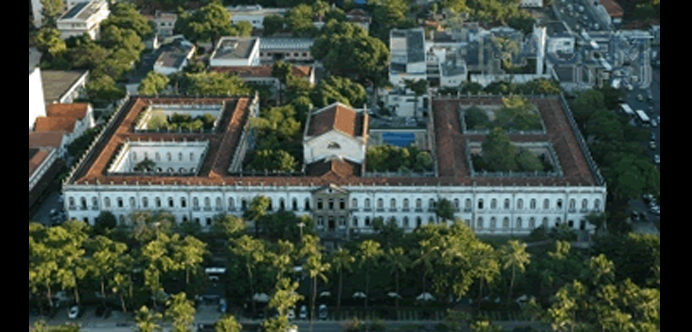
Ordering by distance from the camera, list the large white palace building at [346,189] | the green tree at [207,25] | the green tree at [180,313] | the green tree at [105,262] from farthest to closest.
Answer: the green tree at [207,25] < the large white palace building at [346,189] < the green tree at [105,262] < the green tree at [180,313]

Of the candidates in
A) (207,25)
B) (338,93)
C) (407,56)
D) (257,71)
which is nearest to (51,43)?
(207,25)

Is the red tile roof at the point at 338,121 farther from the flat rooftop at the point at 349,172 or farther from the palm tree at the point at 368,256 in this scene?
the palm tree at the point at 368,256

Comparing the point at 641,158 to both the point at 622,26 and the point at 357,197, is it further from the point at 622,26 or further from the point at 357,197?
the point at 622,26

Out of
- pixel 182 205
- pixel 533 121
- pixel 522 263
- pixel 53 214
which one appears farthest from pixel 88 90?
pixel 522 263

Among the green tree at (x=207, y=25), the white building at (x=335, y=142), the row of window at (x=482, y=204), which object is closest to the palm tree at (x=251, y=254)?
the row of window at (x=482, y=204)

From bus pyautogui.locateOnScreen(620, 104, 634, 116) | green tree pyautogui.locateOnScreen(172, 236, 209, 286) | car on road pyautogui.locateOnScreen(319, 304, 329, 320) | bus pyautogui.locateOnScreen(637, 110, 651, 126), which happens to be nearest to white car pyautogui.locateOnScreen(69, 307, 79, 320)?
green tree pyautogui.locateOnScreen(172, 236, 209, 286)

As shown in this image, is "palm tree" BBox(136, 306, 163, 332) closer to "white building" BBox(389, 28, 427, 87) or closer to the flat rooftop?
the flat rooftop
